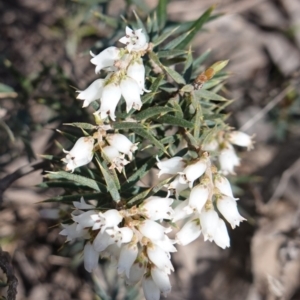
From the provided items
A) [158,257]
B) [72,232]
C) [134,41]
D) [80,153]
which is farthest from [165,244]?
[134,41]

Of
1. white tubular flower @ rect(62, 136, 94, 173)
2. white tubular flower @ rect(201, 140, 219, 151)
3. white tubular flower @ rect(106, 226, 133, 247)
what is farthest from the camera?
white tubular flower @ rect(201, 140, 219, 151)

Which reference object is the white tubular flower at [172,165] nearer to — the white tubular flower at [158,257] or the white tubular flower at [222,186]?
the white tubular flower at [222,186]

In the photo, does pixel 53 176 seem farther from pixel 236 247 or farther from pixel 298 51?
pixel 298 51

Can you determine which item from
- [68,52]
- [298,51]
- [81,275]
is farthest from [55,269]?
[298,51]

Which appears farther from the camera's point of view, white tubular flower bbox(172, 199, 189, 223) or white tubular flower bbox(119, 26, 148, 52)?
white tubular flower bbox(172, 199, 189, 223)

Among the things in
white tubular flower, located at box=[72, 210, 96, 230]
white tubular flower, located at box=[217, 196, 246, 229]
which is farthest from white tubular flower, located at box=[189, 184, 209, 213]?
white tubular flower, located at box=[72, 210, 96, 230]

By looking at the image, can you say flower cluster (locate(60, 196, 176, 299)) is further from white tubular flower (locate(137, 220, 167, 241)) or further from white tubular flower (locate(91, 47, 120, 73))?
white tubular flower (locate(91, 47, 120, 73))
